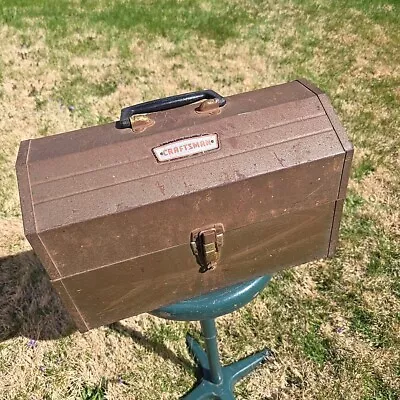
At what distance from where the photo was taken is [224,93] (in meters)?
4.79

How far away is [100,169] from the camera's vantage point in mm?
1732

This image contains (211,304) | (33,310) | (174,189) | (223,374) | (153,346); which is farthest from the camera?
(33,310)

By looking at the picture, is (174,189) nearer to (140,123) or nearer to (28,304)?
(140,123)

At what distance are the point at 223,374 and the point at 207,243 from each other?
1.32 meters

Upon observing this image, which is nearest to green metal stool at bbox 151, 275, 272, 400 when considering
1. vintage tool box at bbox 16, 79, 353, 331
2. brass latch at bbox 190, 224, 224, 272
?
vintage tool box at bbox 16, 79, 353, 331

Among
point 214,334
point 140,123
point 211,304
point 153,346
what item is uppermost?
point 140,123

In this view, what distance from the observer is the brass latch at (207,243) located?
1.80 m

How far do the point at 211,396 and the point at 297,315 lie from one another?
2.35 feet

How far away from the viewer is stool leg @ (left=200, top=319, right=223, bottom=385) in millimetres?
2404

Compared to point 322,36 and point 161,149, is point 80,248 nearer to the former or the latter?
point 161,149

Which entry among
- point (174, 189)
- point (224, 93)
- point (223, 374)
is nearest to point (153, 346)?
point (223, 374)

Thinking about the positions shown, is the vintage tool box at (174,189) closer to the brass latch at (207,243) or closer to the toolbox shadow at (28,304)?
the brass latch at (207,243)

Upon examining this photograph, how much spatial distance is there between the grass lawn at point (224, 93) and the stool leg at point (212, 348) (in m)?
0.21

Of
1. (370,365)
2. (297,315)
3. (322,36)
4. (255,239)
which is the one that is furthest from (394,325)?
(322,36)
